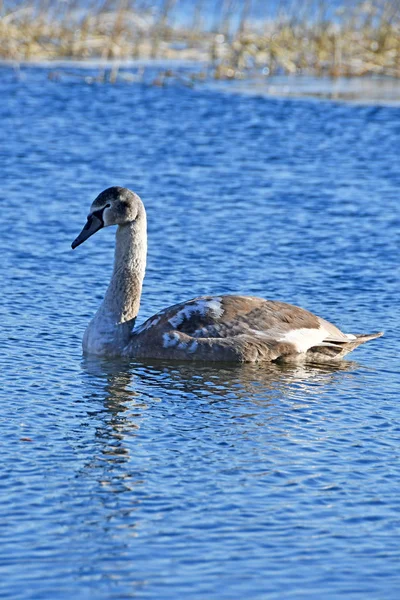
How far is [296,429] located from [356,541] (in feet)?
6.49

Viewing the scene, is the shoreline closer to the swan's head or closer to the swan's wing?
the swan's head

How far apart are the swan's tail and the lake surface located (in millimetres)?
159

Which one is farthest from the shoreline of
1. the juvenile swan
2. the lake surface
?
the juvenile swan

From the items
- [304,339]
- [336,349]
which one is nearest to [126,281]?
[304,339]

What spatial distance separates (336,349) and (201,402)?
5.85 feet

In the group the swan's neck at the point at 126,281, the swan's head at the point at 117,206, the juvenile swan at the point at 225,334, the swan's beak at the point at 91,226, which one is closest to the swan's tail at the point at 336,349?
the juvenile swan at the point at 225,334

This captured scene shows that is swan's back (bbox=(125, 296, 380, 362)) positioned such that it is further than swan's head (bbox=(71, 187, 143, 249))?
No

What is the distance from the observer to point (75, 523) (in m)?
7.05

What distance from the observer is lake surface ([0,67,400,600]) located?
6.61m

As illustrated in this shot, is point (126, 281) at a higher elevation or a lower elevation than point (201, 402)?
higher

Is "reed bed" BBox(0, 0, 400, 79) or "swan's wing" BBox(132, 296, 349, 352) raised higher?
"reed bed" BBox(0, 0, 400, 79)

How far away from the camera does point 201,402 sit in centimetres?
945

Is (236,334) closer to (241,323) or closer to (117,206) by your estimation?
(241,323)

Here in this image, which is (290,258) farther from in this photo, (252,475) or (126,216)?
(252,475)
